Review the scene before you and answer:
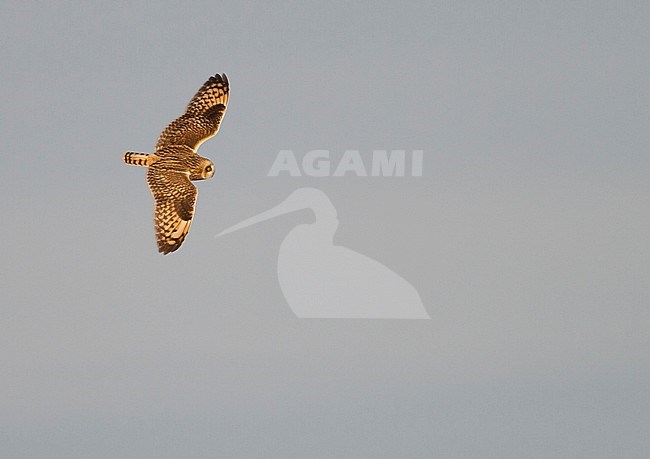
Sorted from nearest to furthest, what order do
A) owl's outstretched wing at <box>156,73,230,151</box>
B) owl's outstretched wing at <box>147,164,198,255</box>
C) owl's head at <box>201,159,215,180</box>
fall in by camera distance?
owl's outstretched wing at <box>147,164,198,255</box>, owl's head at <box>201,159,215,180</box>, owl's outstretched wing at <box>156,73,230,151</box>

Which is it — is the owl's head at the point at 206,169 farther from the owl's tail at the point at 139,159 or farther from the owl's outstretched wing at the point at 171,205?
the owl's tail at the point at 139,159

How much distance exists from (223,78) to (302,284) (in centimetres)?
461

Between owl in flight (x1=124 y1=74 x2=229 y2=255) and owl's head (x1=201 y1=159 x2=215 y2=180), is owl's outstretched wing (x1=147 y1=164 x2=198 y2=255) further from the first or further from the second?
owl's head (x1=201 y1=159 x2=215 y2=180)

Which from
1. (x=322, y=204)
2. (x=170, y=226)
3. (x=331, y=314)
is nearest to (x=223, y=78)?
(x=170, y=226)

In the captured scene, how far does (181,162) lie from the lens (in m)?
14.4

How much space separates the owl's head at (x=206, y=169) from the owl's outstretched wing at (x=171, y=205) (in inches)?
A: 6.3

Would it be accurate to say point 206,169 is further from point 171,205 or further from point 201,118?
point 201,118

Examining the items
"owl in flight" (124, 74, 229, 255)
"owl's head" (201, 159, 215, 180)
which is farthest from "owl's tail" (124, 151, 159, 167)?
"owl's head" (201, 159, 215, 180)

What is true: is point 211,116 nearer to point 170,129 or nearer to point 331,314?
point 170,129

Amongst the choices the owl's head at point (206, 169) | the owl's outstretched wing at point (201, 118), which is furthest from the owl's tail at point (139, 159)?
the owl's head at point (206, 169)

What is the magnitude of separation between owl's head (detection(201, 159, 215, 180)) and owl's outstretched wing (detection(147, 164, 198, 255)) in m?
0.16

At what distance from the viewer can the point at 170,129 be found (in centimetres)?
1481

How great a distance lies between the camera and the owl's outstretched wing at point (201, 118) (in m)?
14.7

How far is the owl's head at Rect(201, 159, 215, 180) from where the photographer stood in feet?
47.1
